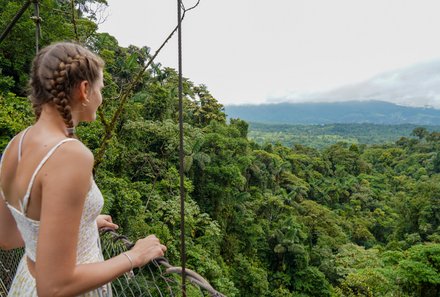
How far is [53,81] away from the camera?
81 cm

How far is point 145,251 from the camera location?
3.19 ft

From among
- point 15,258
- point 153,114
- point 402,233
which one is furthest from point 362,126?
point 15,258

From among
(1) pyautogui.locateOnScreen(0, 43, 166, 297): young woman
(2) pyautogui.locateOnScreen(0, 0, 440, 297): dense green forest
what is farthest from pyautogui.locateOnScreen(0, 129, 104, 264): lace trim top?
(2) pyautogui.locateOnScreen(0, 0, 440, 297): dense green forest

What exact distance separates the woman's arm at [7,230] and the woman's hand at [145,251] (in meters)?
0.35

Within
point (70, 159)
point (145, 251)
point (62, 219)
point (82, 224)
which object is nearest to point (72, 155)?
point (70, 159)

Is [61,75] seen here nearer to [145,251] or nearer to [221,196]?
[145,251]

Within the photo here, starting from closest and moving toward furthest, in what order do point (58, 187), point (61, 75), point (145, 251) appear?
point (58, 187) → point (61, 75) → point (145, 251)

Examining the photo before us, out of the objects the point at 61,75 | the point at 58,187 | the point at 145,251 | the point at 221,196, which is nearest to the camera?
the point at 58,187

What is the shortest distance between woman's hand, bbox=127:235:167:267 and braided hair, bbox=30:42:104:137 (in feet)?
1.13

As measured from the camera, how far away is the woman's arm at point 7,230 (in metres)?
0.97

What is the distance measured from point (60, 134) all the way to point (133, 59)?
12.4m

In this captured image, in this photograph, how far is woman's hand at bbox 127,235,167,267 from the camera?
0.92m

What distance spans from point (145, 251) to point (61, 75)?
0.50 metres

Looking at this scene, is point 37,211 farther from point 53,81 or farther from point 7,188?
point 53,81
